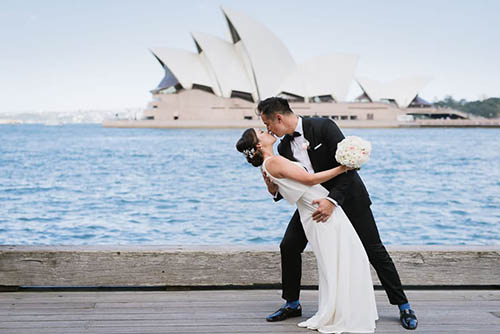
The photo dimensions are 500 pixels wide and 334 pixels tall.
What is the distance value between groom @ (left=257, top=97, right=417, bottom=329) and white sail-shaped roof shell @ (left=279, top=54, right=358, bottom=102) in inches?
1762

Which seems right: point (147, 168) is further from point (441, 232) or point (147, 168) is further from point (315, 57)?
point (315, 57)

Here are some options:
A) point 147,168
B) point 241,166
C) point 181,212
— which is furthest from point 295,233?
point 241,166

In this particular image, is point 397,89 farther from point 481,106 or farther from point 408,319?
point 408,319

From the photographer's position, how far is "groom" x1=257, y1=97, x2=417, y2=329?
7.67 ft

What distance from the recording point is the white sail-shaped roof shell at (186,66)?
44781 millimetres

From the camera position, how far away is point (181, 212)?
10.7 metres

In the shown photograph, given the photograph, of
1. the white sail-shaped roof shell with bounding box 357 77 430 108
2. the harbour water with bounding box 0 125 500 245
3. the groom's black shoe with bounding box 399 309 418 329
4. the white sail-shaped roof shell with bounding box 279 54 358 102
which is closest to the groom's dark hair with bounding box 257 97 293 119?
the groom's black shoe with bounding box 399 309 418 329

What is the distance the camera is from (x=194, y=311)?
257 centimetres

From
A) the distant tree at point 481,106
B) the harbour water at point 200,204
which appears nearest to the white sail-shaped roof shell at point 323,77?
the harbour water at point 200,204

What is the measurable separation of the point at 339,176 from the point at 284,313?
0.61 meters

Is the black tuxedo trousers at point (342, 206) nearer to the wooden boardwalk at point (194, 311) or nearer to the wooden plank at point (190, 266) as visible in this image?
the wooden boardwalk at point (194, 311)

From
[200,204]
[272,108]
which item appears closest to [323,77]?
[200,204]

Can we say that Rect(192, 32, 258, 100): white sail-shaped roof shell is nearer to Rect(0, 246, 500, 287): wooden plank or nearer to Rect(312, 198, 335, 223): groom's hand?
Rect(0, 246, 500, 287): wooden plank

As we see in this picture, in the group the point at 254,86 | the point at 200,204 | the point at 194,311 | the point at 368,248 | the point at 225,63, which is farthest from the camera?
the point at 254,86
